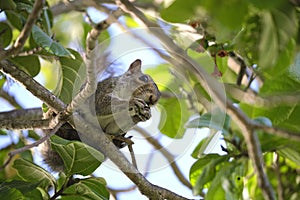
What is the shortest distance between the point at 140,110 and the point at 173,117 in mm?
262

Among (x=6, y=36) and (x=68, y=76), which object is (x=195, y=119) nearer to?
(x=68, y=76)

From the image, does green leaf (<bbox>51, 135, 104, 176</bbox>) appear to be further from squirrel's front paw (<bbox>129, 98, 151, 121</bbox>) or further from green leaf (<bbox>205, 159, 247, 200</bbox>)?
green leaf (<bbox>205, 159, 247, 200</bbox>)

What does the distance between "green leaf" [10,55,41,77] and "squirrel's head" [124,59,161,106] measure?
31 centimetres

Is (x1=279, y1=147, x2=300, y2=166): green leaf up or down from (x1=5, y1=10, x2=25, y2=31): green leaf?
down

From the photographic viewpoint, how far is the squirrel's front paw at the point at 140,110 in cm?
164

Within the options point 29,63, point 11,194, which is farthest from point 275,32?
point 29,63

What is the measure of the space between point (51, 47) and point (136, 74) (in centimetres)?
41

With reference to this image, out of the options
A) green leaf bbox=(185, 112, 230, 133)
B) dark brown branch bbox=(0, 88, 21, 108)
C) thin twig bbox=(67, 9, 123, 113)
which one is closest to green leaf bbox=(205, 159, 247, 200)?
green leaf bbox=(185, 112, 230, 133)

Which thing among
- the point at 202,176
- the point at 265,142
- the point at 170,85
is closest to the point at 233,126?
the point at 265,142

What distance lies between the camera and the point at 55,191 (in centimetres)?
167

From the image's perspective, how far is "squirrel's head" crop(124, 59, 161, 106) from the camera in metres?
1.82

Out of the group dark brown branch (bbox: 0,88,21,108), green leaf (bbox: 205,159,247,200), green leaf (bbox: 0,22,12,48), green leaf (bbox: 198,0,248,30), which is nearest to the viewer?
green leaf (bbox: 198,0,248,30)

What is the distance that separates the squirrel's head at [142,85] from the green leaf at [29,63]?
310 millimetres

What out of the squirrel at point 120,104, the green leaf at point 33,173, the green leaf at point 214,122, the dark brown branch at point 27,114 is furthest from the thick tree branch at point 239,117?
the dark brown branch at point 27,114
